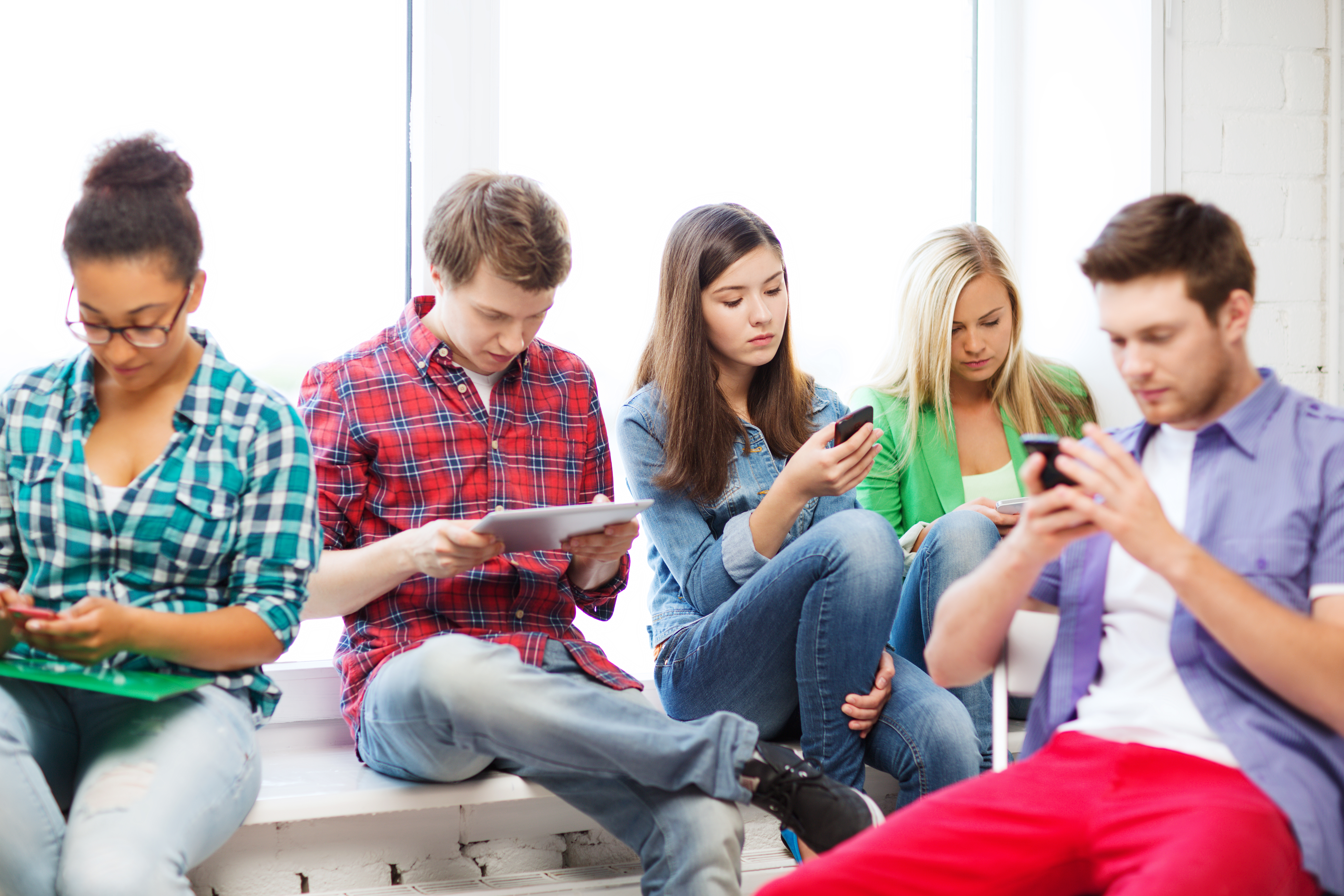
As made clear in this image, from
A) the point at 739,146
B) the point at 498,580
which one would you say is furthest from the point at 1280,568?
the point at 739,146

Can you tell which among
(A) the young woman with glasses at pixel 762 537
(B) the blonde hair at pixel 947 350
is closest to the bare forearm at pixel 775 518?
(A) the young woman with glasses at pixel 762 537

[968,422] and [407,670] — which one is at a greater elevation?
[968,422]

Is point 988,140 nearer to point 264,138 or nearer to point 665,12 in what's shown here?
point 665,12

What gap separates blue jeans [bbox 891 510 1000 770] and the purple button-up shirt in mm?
570

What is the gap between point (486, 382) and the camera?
1.77m

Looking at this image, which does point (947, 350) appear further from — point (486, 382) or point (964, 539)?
point (486, 382)

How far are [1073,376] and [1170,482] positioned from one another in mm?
1222

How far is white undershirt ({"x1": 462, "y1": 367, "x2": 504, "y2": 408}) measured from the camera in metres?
1.74

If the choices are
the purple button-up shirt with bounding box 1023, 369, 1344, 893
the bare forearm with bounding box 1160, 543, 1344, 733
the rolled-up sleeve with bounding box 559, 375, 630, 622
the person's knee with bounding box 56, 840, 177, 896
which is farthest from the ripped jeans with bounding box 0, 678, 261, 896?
the bare forearm with bounding box 1160, 543, 1344, 733

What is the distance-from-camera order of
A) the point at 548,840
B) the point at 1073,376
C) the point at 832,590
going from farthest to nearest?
the point at 1073,376
the point at 548,840
the point at 832,590

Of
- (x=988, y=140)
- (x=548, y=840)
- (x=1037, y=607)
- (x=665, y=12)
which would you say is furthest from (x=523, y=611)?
(x=988, y=140)

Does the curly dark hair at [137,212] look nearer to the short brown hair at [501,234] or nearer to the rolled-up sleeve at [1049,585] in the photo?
the short brown hair at [501,234]

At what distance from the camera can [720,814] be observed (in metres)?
1.43

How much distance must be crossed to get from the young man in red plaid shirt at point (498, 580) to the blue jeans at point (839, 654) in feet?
0.50
